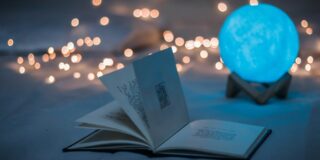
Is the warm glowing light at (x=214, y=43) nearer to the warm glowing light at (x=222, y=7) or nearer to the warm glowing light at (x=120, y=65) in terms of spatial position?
the warm glowing light at (x=222, y=7)

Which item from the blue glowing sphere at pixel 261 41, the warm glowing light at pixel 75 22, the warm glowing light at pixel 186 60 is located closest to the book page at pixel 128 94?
the blue glowing sphere at pixel 261 41

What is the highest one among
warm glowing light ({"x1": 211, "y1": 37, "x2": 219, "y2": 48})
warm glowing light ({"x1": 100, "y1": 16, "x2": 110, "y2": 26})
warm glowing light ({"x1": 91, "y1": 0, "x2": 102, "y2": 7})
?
warm glowing light ({"x1": 91, "y1": 0, "x2": 102, "y2": 7})

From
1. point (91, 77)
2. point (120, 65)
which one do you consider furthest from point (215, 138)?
point (120, 65)

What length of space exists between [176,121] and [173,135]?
77 mm

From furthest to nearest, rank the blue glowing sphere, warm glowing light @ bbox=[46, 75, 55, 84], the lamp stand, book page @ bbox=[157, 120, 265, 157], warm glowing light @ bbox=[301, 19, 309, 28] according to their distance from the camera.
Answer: warm glowing light @ bbox=[301, 19, 309, 28] → warm glowing light @ bbox=[46, 75, 55, 84] → the lamp stand → the blue glowing sphere → book page @ bbox=[157, 120, 265, 157]

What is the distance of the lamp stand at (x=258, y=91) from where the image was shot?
1979mm

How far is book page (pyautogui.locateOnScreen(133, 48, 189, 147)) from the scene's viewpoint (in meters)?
1.43

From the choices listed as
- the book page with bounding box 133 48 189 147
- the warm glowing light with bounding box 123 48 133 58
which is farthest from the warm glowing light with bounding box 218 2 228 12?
the book page with bounding box 133 48 189 147

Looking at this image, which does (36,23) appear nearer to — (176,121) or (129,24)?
(129,24)

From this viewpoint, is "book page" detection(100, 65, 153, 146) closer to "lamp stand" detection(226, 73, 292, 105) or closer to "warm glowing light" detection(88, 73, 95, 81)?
"lamp stand" detection(226, 73, 292, 105)

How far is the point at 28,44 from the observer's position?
3135 millimetres

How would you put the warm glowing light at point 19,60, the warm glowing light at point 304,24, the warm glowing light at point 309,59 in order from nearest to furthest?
1. the warm glowing light at point 309,59
2. the warm glowing light at point 19,60
3. the warm glowing light at point 304,24

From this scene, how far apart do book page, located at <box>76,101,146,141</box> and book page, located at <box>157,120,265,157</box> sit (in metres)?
0.11

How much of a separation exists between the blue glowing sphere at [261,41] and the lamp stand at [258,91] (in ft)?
0.13
